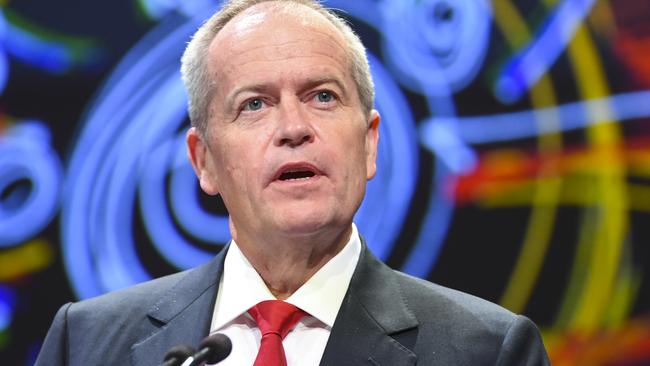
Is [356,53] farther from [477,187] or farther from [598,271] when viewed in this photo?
[598,271]

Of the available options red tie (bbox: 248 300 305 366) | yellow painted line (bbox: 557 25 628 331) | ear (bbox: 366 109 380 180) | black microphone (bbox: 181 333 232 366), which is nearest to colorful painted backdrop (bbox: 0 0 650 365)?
yellow painted line (bbox: 557 25 628 331)

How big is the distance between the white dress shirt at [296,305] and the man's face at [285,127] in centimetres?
11

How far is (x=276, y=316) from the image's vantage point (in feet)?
6.88

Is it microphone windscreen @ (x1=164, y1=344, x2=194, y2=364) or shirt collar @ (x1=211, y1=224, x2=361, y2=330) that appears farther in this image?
shirt collar @ (x1=211, y1=224, x2=361, y2=330)

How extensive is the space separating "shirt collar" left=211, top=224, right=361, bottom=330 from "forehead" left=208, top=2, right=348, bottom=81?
16.0 inches

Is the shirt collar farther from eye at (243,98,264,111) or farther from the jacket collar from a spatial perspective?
eye at (243,98,264,111)

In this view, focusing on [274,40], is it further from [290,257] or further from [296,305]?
[296,305]

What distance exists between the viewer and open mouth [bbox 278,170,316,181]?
2.07 m

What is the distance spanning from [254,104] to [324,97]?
15cm

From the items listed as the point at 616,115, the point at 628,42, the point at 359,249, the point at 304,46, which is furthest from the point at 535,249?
the point at 304,46

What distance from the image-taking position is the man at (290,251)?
2.05 meters

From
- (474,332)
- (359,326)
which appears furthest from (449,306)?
(359,326)

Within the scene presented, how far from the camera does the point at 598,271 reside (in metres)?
3.30

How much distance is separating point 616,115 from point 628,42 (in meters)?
0.25
